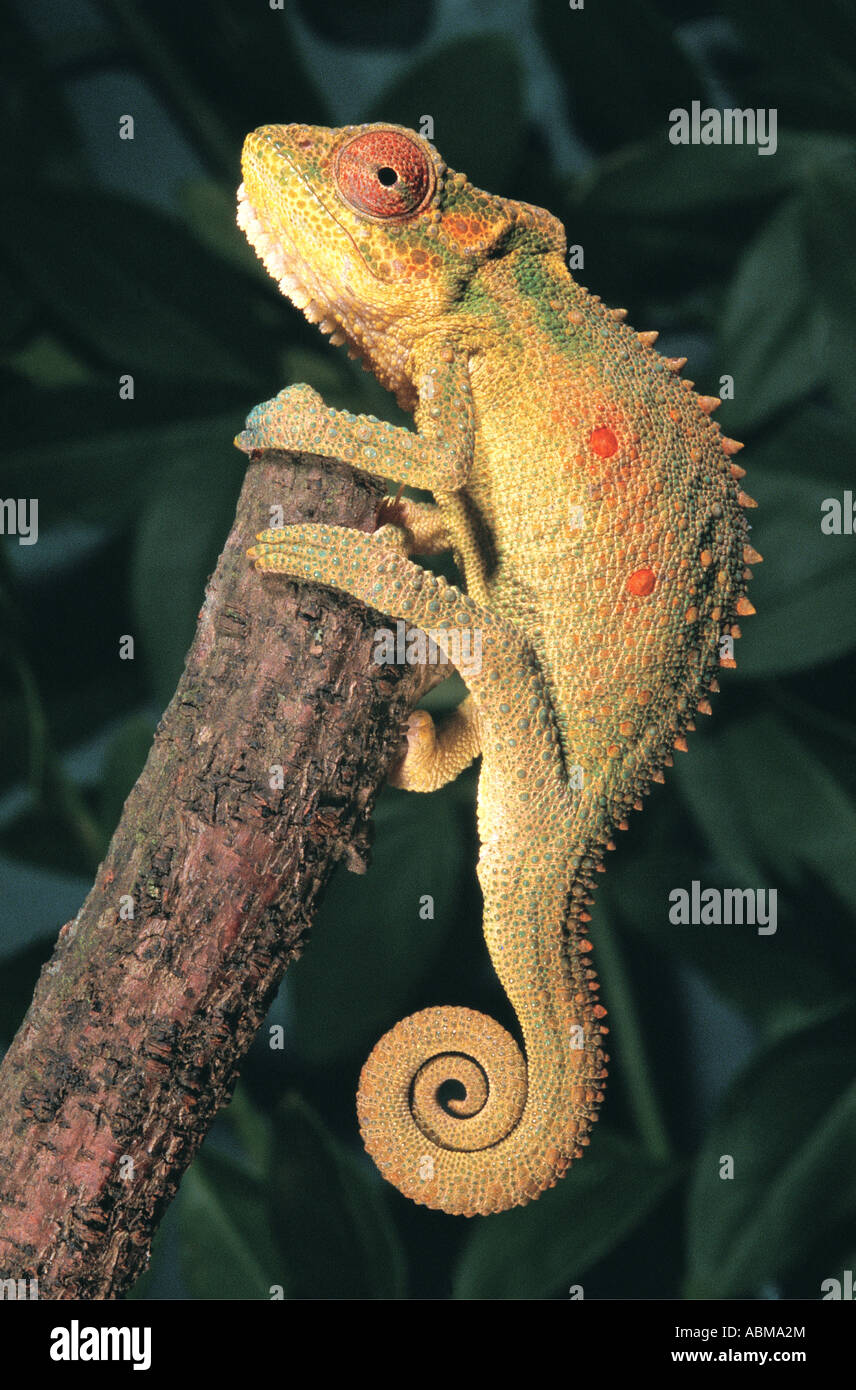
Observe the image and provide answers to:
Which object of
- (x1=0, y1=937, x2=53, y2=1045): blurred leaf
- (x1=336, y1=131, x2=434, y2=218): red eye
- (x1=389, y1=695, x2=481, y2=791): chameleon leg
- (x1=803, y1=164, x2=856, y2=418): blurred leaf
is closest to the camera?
(x1=336, y1=131, x2=434, y2=218): red eye

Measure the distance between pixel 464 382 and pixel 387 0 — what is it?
46.7 inches

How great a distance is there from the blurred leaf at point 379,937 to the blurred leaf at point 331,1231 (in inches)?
6.3

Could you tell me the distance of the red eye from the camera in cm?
125

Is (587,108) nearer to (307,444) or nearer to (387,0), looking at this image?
(387,0)

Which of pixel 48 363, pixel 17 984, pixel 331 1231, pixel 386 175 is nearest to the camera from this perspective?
pixel 386 175

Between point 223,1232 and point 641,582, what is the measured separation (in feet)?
4.68

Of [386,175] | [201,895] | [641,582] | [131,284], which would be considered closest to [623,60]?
[131,284]

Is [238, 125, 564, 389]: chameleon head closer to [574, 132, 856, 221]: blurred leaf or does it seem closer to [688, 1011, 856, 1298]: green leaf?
[574, 132, 856, 221]: blurred leaf

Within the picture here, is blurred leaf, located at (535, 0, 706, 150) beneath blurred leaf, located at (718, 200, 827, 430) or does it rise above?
above

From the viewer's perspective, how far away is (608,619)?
129cm

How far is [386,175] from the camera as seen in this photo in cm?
126

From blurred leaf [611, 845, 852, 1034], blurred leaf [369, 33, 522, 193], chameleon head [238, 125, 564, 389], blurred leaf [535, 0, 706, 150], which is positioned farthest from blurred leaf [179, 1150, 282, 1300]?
blurred leaf [535, 0, 706, 150]

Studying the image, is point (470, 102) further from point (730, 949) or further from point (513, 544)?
point (730, 949)

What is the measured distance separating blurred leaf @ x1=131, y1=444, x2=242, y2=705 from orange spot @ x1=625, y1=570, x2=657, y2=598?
85cm
